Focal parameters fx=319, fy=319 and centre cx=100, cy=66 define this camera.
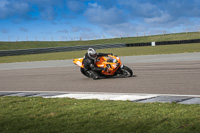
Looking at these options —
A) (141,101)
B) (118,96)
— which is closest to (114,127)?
(141,101)

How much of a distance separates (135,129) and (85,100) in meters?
2.71

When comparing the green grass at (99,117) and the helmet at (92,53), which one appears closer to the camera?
the green grass at (99,117)

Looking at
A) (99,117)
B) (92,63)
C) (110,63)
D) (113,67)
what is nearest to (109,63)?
(110,63)

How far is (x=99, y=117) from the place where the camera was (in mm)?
5422

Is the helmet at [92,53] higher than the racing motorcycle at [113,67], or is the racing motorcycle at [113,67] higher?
the helmet at [92,53]

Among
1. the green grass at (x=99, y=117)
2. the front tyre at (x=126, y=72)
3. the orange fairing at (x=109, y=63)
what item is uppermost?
the orange fairing at (x=109, y=63)

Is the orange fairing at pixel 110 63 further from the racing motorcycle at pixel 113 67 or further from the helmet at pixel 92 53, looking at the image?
the helmet at pixel 92 53

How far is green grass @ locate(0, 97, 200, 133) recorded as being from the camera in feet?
15.2

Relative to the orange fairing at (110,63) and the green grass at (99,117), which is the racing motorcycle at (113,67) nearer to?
the orange fairing at (110,63)

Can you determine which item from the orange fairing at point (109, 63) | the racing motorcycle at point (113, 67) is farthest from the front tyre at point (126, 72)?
the orange fairing at point (109, 63)

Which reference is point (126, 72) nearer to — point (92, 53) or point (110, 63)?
point (110, 63)

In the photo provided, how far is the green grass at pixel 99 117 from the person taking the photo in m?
4.64

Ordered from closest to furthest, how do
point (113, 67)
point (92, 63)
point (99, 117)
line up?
1. point (99, 117)
2. point (113, 67)
3. point (92, 63)

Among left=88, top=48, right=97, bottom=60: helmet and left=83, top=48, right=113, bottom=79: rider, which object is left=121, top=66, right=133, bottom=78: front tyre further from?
left=88, top=48, right=97, bottom=60: helmet
